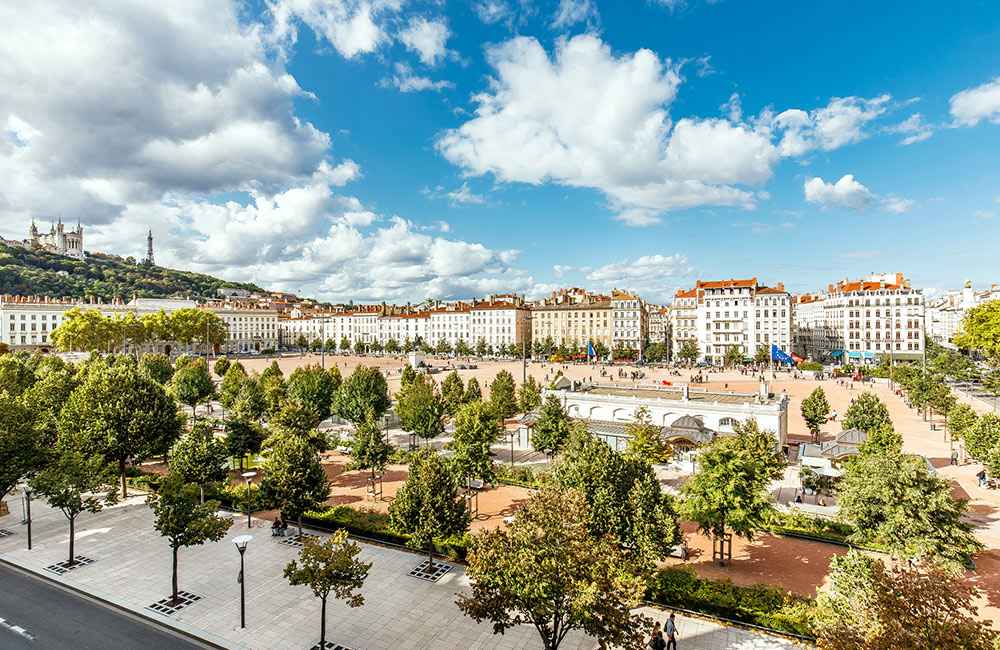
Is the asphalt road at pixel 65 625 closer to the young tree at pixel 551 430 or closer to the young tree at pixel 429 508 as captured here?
the young tree at pixel 429 508

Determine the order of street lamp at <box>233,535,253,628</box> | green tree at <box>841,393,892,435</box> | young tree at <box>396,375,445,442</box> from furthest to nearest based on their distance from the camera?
young tree at <box>396,375,445,442</box> < green tree at <box>841,393,892,435</box> < street lamp at <box>233,535,253,628</box>

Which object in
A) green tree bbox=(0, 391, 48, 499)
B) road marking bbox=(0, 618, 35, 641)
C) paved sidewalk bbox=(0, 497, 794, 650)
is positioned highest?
green tree bbox=(0, 391, 48, 499)

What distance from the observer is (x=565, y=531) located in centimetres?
1211

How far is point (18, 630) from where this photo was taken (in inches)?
617

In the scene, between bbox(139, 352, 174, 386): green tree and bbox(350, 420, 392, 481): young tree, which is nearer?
bbox(350, 420, 392, 481): young tree

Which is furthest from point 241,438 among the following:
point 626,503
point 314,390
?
point 626,503

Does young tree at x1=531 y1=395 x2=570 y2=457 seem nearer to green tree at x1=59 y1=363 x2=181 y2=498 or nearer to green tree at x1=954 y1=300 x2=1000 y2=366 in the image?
green tree at x1=59 y1=363 x2=181 y2=498

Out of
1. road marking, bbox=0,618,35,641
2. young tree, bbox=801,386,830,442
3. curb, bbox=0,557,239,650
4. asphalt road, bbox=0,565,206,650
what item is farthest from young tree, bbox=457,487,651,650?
young tree, bbox=801,386,830,442

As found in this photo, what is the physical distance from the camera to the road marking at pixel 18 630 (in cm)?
1530

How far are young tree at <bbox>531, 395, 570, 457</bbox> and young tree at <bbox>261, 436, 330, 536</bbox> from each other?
16226mm

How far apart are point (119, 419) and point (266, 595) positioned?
18.7 meters

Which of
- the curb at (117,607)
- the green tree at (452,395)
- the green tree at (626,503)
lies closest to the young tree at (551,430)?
→ the green tree at (452,395)

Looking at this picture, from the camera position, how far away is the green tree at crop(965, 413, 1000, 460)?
31013 mm

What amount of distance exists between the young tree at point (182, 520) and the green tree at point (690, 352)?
109 meters
